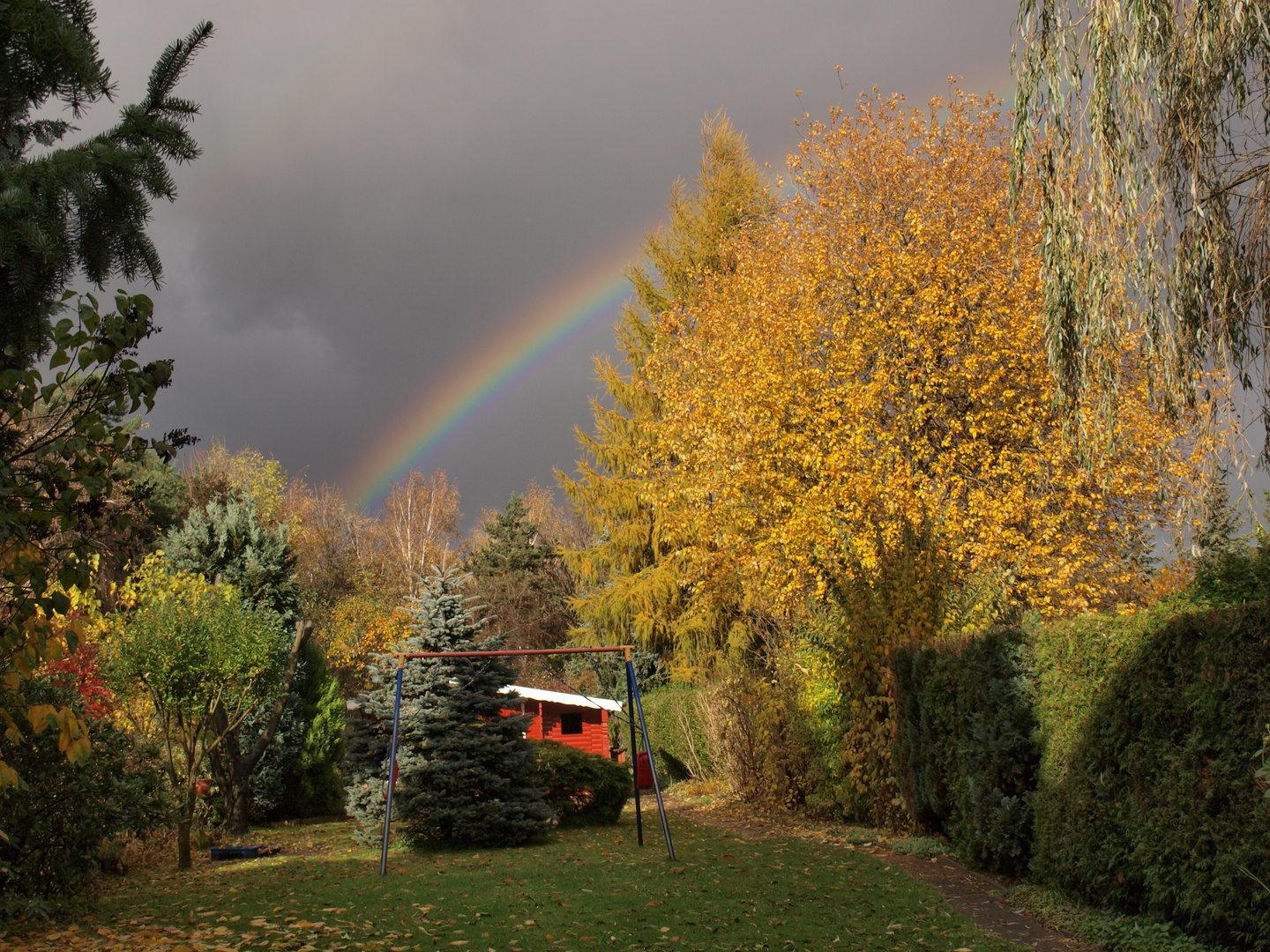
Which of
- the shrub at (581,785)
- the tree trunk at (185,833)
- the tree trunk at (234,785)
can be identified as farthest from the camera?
the tree trunk at (234,785)

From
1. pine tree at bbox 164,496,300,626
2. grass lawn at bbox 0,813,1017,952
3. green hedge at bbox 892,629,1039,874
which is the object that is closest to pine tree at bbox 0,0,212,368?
grass lawn at bbox 0,813,1017,952

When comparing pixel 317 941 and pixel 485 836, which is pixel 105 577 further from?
pixel 317 941

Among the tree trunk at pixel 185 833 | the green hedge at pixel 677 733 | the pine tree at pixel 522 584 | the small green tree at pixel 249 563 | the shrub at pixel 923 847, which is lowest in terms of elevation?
the shrub at pixel 923 847

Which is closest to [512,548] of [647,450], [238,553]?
[647,450]

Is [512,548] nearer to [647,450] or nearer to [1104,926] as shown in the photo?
[647,450]

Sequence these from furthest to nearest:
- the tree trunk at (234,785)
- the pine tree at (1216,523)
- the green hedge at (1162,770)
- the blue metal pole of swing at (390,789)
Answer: the tree trunk at (234,785) < the blue metal pole of swing at (390,789) < the pine tree at (1216,523) < the green hedge at (1162,770)

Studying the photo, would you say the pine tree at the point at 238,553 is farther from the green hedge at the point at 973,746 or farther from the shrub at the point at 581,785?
the green hedge at the point at 973,746

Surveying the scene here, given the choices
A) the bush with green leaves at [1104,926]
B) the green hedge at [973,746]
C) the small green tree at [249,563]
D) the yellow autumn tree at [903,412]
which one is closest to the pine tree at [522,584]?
the small green tree at [249,563]

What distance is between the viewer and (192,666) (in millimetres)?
11172

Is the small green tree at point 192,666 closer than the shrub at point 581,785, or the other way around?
the small green tree at point 192,666

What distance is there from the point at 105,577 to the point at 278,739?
8175 millimetres

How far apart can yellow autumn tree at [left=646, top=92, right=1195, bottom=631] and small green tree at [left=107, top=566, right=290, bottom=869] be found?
743 centimetres

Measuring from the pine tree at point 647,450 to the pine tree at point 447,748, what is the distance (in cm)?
863

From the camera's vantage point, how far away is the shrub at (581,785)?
44.3 ft
